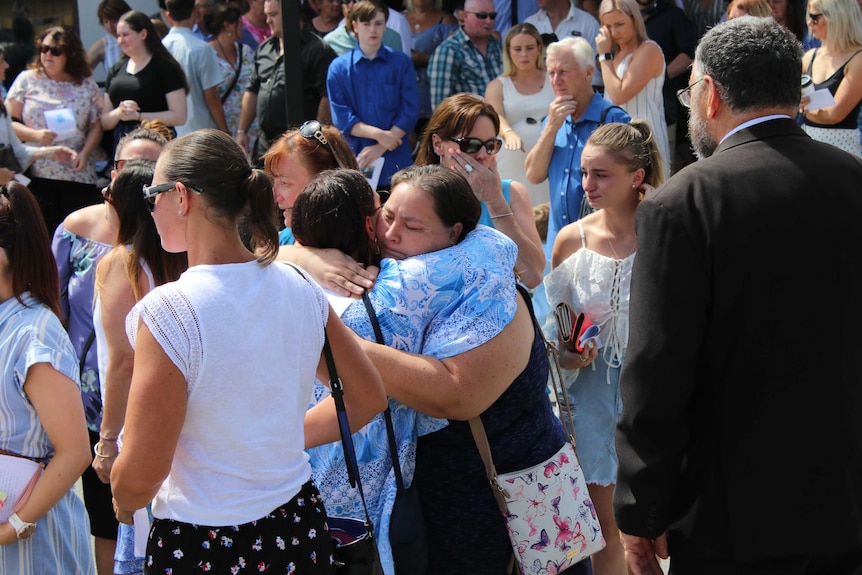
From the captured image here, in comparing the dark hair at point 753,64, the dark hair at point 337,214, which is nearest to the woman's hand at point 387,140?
the dark hair at point 337,214

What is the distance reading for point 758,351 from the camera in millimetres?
2133

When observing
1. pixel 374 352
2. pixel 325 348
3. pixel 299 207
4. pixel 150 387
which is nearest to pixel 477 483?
pixel 374 352

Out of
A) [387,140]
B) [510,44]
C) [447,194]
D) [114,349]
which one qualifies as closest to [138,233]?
[114,349]

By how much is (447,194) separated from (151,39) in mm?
5468

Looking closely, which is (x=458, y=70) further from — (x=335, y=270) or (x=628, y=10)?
(x=335, y=270)

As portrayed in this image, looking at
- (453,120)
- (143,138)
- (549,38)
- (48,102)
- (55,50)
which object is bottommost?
(48,102)

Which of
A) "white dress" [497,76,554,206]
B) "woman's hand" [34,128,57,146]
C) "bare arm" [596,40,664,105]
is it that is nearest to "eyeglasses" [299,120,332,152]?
"white dress" [497,76,554,206]

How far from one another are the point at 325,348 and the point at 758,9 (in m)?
5.15

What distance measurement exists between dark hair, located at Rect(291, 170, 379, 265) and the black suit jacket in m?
0.91

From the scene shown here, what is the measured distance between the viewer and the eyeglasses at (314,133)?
11.7 feet

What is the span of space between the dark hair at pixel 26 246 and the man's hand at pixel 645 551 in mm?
1822

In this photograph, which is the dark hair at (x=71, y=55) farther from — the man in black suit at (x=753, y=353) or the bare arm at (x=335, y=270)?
the man in black suit at (x=753, y=353)

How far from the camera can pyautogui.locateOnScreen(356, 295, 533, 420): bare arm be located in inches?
101

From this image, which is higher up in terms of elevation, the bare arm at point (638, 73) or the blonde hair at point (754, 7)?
the blonde hair at point (754, 7)
